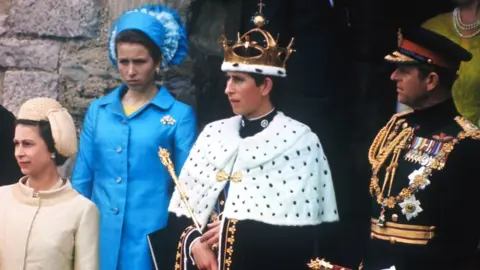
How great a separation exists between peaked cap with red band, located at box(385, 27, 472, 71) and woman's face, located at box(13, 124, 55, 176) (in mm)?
1688

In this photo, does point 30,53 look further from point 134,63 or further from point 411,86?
point 411,86

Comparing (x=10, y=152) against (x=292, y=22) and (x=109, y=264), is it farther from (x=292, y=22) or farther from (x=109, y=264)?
(x=292, y=22)

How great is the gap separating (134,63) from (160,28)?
0.80 ft

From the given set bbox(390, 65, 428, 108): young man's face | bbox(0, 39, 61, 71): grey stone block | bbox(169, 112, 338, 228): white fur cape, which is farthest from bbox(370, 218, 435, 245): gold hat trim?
bbox(0, 39, 61, 71): grey stone block

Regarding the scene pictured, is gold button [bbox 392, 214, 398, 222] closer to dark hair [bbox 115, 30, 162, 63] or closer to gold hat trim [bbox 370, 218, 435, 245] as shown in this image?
gold hat trim [bbox 370, 218, 435, 245]

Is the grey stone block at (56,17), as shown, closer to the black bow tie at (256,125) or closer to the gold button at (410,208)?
the black bow tie at (256,125)

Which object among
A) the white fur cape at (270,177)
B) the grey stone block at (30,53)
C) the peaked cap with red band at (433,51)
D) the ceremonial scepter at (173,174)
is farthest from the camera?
the grey stone block at (30,53)

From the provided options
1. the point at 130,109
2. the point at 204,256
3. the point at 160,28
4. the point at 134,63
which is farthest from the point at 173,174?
the point at 160,28

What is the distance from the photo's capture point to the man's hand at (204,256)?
5352mm

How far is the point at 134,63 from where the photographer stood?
5.78 m

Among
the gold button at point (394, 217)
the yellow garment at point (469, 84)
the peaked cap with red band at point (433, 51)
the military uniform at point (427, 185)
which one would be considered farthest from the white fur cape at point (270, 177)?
the yellow garment at point (469, 84)

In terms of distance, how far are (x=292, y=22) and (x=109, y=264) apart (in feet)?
5.70

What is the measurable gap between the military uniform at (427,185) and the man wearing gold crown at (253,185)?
0.37 meters

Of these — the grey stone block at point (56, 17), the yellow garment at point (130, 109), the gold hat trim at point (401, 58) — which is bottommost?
the yellow garment at point (130, 109)
